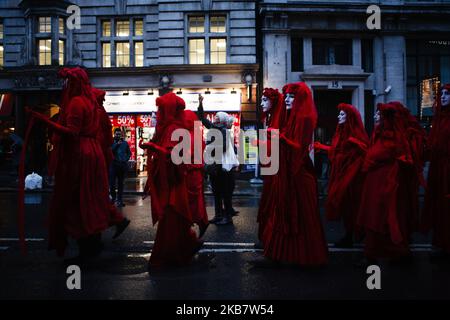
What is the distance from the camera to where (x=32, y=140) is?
16.2 meters

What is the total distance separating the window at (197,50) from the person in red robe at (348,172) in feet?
47.6

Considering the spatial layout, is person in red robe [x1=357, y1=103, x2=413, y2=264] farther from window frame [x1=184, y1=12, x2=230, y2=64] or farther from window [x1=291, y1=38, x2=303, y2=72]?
window frame [x1=184, y1=12, x2=230, y2=64]

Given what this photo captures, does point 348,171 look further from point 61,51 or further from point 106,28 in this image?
point 61,51

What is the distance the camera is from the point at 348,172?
607 cm

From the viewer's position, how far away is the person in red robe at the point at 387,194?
5066 millimetres

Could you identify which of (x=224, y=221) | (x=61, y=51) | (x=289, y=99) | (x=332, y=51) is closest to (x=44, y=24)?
(x=61, y=51)

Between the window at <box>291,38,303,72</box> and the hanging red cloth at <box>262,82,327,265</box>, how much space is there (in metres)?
15.7

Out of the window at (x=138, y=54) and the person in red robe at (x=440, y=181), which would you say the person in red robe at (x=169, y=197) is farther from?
the window at (x=138, y=54)

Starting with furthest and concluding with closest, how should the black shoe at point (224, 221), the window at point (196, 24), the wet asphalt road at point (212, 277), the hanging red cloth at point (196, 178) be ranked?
the window at point (196, 24), the black shoe at point (224, 221), the hanging red cloth at point (196, 178), the wet asphalt road at point (212, 277)

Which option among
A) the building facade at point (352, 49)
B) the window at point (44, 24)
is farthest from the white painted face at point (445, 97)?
the window at point (44, 24)

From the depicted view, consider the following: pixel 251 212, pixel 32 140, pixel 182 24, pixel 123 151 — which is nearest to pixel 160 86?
pixel 182 24

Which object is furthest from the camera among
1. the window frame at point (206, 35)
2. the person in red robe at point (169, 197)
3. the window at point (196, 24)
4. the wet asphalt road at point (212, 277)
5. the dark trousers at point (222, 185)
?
the window at point (196, 24)

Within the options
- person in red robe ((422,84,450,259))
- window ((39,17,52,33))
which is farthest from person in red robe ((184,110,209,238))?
window ((39,17,52,33))
